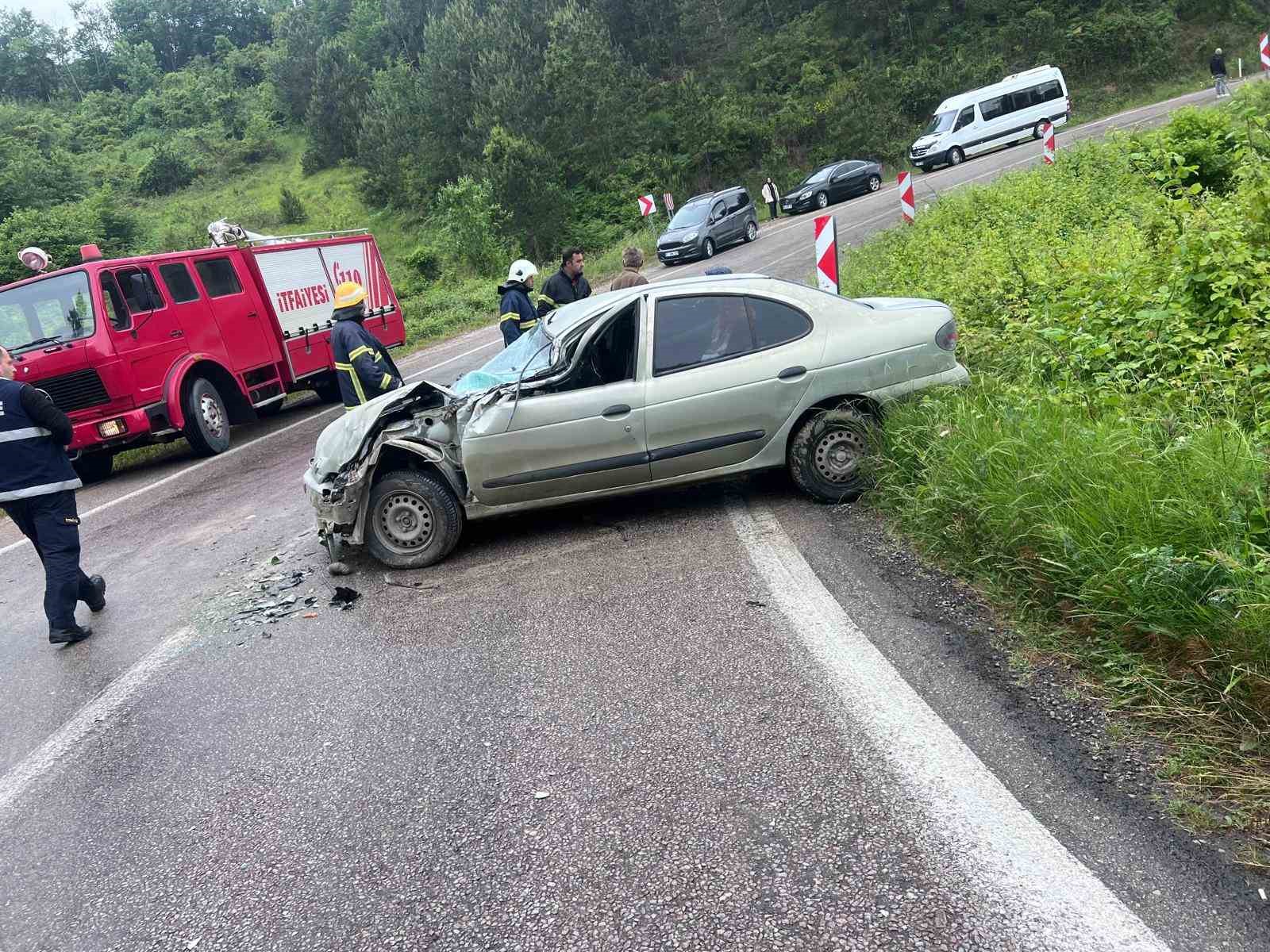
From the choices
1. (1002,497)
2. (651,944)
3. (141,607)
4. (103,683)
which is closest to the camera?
(651,944)

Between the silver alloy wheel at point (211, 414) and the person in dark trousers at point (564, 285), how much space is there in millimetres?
4573

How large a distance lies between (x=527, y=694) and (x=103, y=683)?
2.65m

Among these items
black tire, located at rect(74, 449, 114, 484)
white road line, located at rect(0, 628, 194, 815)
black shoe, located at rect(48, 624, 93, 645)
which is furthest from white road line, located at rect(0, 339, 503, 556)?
white road line, located at rect(0, 628, 194, 815)

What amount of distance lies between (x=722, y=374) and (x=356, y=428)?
2351 millimetres

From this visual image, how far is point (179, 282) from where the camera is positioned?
1148 cm

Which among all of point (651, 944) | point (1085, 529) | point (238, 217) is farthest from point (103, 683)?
point (238, 217)

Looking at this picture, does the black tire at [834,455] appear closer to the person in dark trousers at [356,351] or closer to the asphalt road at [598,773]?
the asphalt road at [598,773]

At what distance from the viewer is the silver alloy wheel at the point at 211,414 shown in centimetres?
1134

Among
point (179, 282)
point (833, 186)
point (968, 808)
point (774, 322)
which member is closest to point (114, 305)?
point (179, 282)

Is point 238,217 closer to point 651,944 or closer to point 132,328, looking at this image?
point 132,328

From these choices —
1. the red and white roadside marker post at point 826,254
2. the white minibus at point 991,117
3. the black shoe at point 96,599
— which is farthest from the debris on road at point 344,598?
the white minibus at point 991,117

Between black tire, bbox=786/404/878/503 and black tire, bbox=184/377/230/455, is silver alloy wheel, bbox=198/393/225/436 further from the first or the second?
black tire, bbox=786/404/878/503

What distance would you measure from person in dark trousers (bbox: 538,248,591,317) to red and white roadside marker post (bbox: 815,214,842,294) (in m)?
2.44

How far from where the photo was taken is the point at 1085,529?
3.94 m
